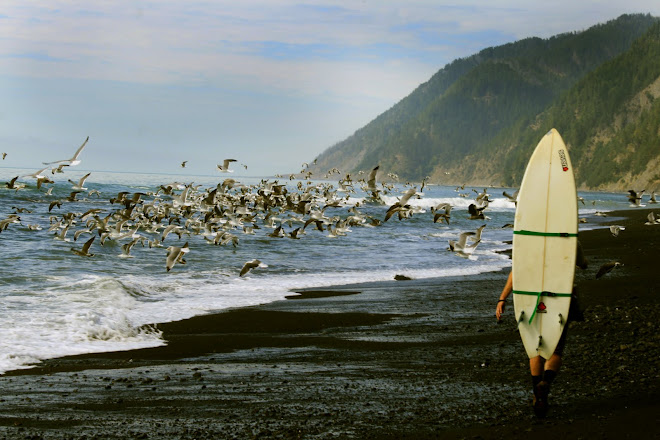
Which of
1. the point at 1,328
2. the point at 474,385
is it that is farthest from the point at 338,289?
the point at 474,385

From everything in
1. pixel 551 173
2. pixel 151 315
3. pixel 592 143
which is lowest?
pixel 151 315

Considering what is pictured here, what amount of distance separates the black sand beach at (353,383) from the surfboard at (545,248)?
0.79 m

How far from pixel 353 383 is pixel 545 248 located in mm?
2603

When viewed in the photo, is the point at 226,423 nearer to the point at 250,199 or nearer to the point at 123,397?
the point at 123,397

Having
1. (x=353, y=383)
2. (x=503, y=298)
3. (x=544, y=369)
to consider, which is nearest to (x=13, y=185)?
(x=353, y=383)

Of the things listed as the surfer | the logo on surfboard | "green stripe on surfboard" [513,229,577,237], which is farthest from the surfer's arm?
the logo on surfboard

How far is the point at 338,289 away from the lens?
18.3m

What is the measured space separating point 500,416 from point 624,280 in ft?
32.5

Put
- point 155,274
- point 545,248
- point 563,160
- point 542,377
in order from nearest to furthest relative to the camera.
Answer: point 542,377, point 545,248, point 563,160, point 155,274

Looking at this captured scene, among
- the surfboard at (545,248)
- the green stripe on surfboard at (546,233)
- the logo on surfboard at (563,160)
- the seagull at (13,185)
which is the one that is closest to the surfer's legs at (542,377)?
the surfboard at (545,248)

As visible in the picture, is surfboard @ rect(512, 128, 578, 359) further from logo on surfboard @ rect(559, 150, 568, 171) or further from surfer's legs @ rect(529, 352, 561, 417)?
surfer's legs @ rect(529, 352, 561, 417)

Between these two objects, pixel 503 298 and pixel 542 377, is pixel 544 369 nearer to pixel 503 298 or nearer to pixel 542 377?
pixel 542 377

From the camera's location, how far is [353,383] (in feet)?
27.9

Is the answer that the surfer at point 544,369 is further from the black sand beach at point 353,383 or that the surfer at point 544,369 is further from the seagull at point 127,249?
the seagull at point 127,249
